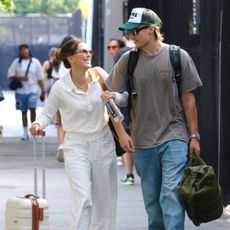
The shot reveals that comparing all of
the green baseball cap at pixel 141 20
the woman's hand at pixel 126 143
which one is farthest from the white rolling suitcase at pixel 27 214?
the green baseball cap at pixel 141 20

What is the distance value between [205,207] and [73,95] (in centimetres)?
136

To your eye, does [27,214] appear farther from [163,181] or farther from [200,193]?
[200,193]

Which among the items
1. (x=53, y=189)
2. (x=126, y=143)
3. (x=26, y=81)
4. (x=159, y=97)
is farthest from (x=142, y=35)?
(x=26, y=81)

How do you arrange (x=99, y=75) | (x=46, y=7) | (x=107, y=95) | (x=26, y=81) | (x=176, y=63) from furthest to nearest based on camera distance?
A: (x=46, y=7)
(x=26, y=81)
(x=99, y=75)
(x=107, y=95)
(x=176, y=63)

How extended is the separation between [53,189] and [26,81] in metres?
8.07

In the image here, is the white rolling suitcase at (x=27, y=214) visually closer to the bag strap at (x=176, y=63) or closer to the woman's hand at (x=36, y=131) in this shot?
the woman's hand at (x=36, y=131)

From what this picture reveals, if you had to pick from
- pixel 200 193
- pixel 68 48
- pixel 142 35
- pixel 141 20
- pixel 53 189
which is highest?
pixel 141 20

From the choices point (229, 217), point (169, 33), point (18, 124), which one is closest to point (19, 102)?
point (18, 124)

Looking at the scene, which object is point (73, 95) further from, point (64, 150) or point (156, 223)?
point (156, 223)

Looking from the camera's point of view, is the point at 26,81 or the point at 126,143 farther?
the point at 26,81

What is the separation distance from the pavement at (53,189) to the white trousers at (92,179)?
5.69ft

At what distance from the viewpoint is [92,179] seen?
25.5 feet

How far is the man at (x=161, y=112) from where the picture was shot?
24.4 ft

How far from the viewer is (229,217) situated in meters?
10.0
